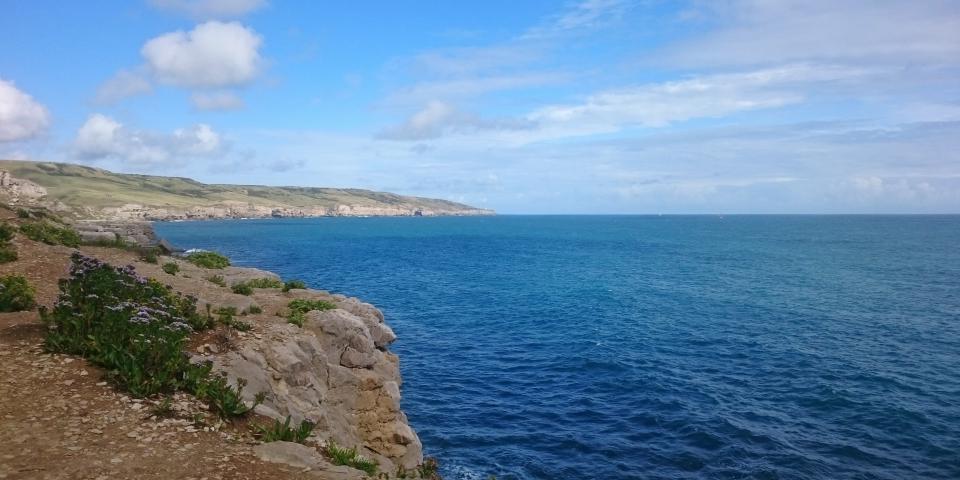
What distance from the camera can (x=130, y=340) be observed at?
14977mm

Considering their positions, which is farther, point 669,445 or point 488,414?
point 488,414

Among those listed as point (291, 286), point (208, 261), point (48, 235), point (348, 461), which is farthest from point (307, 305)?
point (48, 235)

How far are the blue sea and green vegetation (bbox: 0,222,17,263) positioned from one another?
21.6 meters

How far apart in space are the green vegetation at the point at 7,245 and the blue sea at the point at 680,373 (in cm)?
2155

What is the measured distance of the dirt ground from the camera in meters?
11.0

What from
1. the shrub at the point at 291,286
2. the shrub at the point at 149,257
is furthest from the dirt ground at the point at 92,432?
the shrub at the point at 149,257

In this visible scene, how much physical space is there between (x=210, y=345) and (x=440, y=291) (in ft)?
171

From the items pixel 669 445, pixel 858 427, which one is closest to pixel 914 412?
pixel 858 427

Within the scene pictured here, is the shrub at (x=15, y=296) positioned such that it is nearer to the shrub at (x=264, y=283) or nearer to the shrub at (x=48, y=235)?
the shrub at (x=264, y=283)

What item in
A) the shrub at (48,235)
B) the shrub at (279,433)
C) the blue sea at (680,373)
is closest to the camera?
the shrub at (279,433)

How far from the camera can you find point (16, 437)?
455 inches

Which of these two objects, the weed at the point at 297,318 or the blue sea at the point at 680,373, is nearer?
the weed at the point at 297,318

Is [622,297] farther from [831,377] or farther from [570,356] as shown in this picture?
[831,377]

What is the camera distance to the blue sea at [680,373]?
26.7 meters
